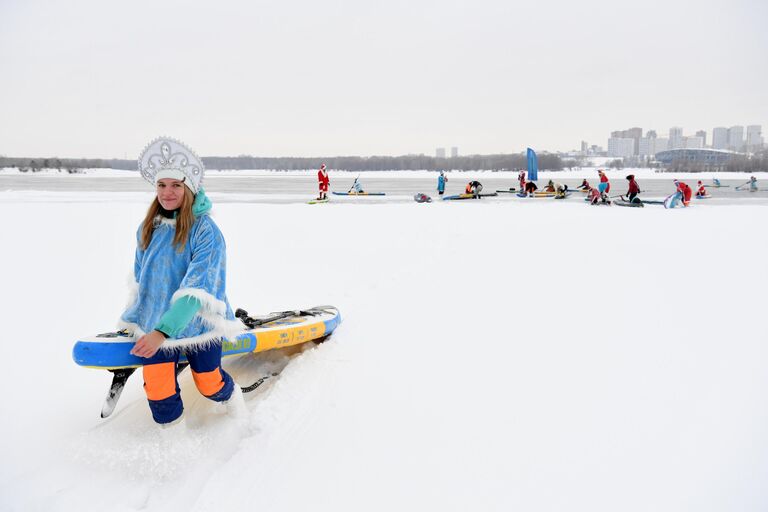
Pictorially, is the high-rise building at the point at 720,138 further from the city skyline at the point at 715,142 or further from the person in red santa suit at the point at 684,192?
the person in red santa suit at the point at 684,192

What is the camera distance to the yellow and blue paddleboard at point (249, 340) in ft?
9.39

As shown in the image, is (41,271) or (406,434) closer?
(406,434)

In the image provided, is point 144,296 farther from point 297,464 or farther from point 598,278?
point 598,278

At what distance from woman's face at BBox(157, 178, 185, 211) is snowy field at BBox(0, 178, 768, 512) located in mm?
1336

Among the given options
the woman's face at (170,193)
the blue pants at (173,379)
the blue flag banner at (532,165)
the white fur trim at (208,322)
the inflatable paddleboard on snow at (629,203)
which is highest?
the blue flag banner at (532,165)

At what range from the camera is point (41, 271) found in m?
6.90

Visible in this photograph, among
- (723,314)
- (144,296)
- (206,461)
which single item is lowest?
(206,461)

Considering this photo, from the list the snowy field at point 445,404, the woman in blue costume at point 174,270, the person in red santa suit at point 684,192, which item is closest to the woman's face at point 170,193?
the woman in blue costume at point 174,270

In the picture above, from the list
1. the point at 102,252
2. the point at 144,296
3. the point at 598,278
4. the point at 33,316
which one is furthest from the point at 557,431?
the point at 102,252

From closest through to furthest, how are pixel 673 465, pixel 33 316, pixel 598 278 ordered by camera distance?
pixel 673 465, pixel 33 316, pixel 598 278

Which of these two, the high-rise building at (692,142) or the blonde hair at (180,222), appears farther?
the high-rise building at (692,142)

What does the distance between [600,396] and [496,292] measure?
2370 mm

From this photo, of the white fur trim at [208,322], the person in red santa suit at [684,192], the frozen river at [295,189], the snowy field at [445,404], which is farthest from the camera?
the frozen river at [295,189]

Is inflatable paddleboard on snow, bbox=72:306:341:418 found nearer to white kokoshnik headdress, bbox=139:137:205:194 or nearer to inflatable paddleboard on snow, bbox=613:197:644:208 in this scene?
white kokoshnik headdress, bbox=139:137:205:194
